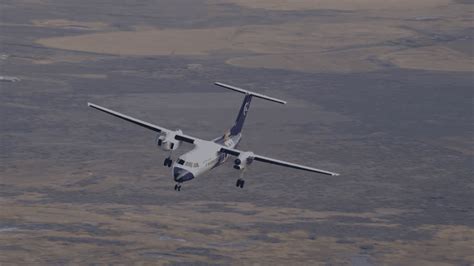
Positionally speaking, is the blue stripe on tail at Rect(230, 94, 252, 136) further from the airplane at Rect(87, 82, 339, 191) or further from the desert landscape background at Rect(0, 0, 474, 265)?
the desert landscape background at Rect(0, 0, 474, 265)

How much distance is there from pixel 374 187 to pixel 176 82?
6315 centimetres

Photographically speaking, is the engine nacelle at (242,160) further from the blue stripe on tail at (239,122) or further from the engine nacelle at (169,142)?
the blue stripe on tail at (239,122)

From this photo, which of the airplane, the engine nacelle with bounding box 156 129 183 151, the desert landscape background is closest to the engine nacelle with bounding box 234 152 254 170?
the airplane

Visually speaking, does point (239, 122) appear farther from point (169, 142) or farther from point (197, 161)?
point (197, 161)

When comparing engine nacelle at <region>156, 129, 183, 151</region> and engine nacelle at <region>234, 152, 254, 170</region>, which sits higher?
engine nacelle at <region>156, 129, 183, 151</region>

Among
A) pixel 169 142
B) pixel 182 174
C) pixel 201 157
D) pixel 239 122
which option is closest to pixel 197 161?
pixel 201 157

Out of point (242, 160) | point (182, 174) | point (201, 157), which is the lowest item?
point (182, 174)

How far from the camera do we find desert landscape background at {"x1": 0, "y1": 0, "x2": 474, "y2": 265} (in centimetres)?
11100

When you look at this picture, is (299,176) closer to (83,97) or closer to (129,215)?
(129,215)

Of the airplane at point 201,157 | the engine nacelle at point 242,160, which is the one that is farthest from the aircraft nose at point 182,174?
the engine nacelle at point 242,160

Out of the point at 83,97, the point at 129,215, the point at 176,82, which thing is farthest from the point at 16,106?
the point at 129,215

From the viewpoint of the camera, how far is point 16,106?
168 meters

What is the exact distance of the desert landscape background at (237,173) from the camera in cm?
11100

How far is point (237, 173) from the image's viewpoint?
453 ft
